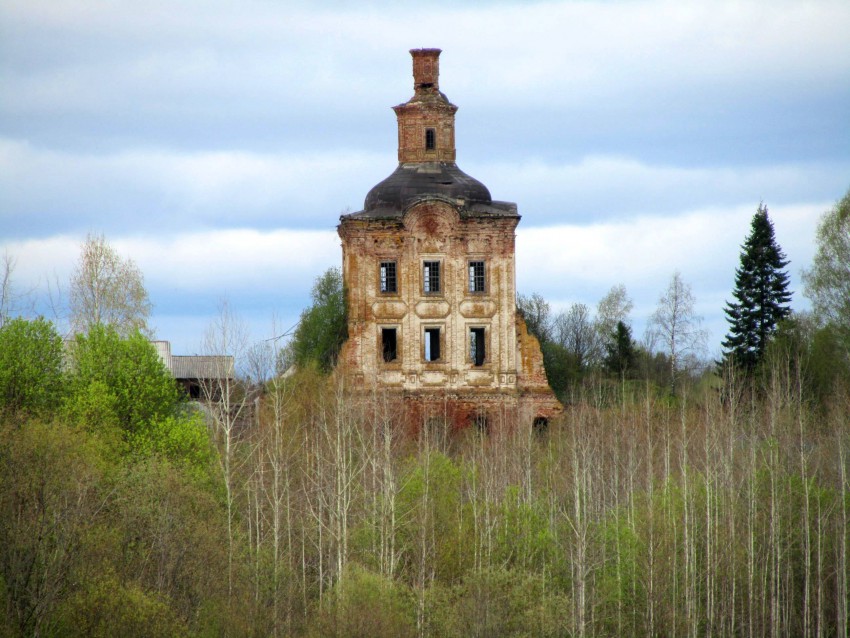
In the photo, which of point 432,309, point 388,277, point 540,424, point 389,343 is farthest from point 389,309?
point 540,424

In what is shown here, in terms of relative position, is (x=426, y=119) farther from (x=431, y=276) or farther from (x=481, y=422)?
(x=481, y=422)

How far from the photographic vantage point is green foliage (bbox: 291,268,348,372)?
4800 centimetres

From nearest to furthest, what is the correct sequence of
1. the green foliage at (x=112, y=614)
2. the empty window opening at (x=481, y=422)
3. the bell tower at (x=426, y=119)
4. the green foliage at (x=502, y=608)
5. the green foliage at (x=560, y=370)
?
the green foliage at (x=112, y=614)
the green foliage at (x=502, y=608)
the empty window opening at (x=481, y=422)
the bell tower at (x=426, y=119)
the green foliage at (x=560, y=370)

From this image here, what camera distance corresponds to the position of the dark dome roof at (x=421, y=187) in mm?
48281

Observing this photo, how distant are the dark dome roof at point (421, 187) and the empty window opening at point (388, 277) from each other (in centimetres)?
179

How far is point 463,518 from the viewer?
3644 cm

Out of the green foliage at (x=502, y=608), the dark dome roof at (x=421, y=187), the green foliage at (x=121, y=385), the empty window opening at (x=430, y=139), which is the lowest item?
the green foliage at (x=502, y=608)

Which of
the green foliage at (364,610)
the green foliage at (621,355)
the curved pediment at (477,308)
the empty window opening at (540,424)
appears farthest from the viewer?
the green foliage at (621,355)

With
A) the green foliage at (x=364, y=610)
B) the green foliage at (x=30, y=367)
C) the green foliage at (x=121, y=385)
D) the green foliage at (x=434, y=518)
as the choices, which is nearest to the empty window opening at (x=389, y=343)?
the green foliage at (x=121, y=385)

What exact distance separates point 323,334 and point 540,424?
7.66 m

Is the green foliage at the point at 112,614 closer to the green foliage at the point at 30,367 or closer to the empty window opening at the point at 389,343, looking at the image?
the green foliage at the point at 30,367

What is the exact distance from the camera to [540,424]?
47.2 metres

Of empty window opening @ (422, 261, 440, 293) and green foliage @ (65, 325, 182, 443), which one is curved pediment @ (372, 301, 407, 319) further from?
green foliage @ (65, 325, 182, 443)

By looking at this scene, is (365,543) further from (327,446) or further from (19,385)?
(19,385)
